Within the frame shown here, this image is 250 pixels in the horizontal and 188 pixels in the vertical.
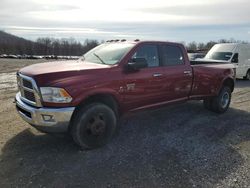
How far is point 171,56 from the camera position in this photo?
647 centimetres

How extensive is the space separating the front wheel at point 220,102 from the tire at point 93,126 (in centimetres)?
358

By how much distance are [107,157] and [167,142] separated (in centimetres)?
132

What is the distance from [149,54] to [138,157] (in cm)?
218

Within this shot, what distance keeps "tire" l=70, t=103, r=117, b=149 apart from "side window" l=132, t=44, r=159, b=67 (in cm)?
133

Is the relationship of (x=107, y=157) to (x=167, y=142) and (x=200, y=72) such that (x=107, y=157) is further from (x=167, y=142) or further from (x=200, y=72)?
(x=200, y=72)

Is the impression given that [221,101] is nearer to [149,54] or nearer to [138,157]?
[149,54]

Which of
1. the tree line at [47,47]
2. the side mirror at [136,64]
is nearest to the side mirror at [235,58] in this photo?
the side mirror at [136,64]

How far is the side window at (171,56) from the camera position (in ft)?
20.6

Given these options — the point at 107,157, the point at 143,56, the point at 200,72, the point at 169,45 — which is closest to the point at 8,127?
the point at 107,157

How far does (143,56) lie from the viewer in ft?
19.2

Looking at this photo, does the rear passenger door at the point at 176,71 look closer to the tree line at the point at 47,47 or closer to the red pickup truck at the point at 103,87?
the red pickup truck at the point at 103,87

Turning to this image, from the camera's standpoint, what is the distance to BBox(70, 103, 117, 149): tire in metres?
4.86

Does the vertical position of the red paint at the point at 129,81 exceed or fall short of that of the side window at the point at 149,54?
it falls short

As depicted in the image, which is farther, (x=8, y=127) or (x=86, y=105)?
(x=8, y=127)
